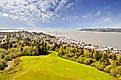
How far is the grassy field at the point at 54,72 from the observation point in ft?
205

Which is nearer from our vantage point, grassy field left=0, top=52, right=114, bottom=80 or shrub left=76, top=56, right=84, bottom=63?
grassy field left=0, top=52, right=114, bottom=80

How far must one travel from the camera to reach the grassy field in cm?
6244

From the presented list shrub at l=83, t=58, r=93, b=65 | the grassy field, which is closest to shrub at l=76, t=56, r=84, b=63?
shrub at l=83, t=58, r=93, b=65

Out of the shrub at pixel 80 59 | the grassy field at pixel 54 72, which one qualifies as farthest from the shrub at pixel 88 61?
the grassy field at pixel 54 72

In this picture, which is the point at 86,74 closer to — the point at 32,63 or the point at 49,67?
the point at 49,67

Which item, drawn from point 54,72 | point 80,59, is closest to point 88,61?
point 80,59

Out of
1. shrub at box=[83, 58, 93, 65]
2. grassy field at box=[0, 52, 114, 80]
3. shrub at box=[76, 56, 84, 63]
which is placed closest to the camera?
grassy field at box=[0, 52, 114, 80]

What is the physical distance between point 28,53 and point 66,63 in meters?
26.4

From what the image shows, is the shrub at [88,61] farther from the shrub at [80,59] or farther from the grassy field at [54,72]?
the grassy field at [54,72]

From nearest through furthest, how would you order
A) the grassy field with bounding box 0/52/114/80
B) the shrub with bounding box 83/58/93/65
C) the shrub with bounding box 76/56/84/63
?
the grassy field with bounding box 0/52/114/80, the shrub with bounding box 83/58/93/65, the shrub with bounding box 76/56/84/63

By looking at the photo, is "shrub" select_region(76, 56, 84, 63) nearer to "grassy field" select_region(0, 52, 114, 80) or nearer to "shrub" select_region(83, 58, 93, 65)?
"shrub" select_region(83, 58, 93, 65)

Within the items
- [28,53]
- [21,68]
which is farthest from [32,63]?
[28,53]

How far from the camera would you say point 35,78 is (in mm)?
60625

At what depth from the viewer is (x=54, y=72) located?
70.0m
